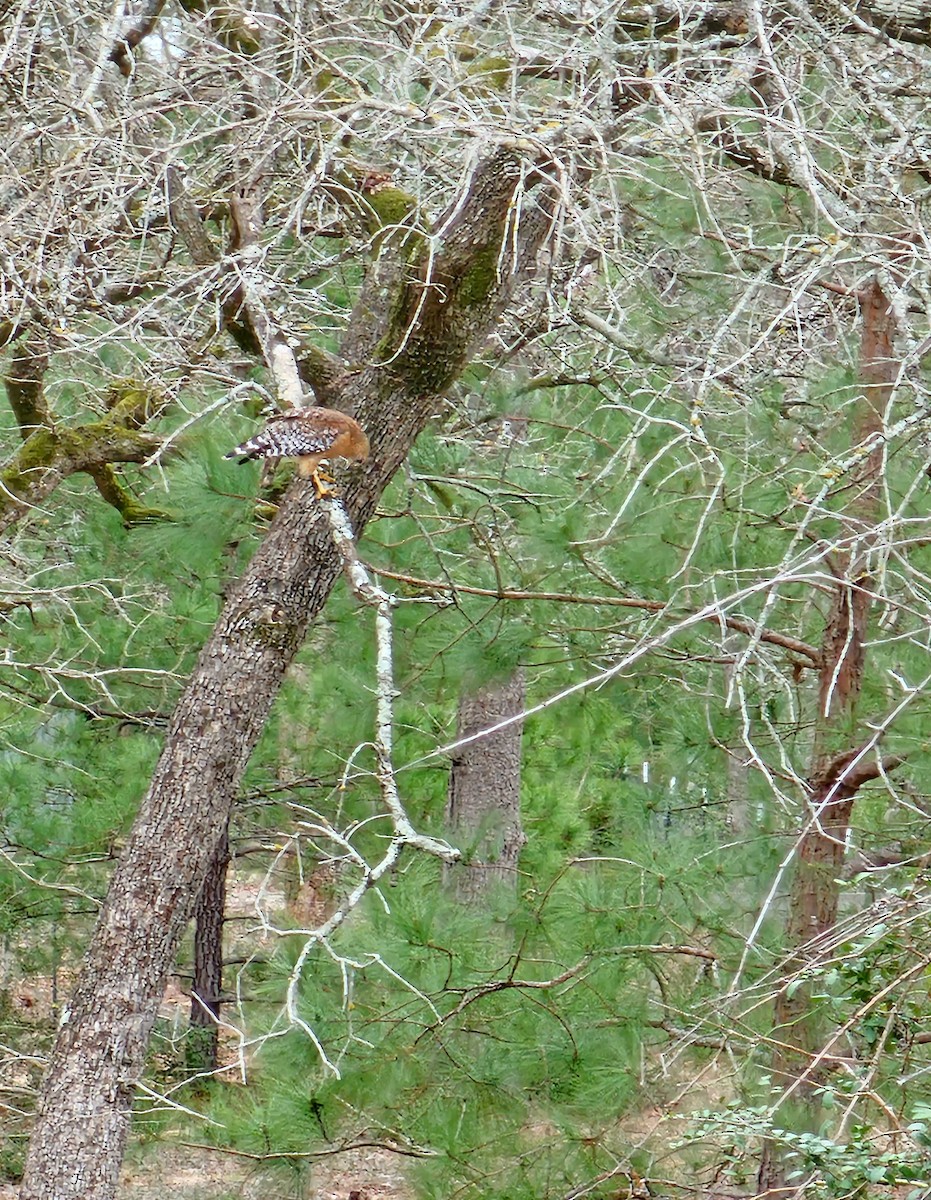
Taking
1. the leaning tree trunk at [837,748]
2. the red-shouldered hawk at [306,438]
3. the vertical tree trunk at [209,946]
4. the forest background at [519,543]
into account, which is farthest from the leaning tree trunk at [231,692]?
the vertical tree trunk at [209,946]

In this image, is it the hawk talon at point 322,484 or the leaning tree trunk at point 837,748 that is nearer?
the hawk talon at point 322,484

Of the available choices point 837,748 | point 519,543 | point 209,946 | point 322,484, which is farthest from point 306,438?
point 209,946

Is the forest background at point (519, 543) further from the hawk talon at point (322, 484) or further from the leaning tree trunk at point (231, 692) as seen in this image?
the hawk talon at point (322, 484)

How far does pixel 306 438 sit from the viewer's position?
3061 mm

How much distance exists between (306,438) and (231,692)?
813 mm

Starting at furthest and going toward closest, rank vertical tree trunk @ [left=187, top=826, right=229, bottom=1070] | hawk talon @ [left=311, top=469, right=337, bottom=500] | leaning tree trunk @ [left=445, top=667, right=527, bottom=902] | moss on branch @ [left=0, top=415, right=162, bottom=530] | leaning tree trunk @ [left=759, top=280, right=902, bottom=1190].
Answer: vertical tree trunk @ [left=187, top=826, right=229, bottom=1070]
leaning tree trunk @ [left=445, top=667, right=527, bottom=902]
moss on branch @ [left=0, top=415, right=162, bottom=530]
leaning tree trunk @ [left=759, top=280, right=902, bottom=1190]
hawk talon @ [left=311, top=469, right=337, bottom=500]

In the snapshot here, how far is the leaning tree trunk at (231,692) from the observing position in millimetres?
3445

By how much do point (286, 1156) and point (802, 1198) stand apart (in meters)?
1.68

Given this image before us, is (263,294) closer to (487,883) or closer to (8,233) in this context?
(8,233)

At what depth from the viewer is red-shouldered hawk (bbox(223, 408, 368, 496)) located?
9.84 feet

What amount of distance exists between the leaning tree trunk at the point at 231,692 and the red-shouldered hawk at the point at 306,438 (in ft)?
0.90

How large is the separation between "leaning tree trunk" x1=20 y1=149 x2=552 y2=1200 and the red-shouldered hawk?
0.28 metres

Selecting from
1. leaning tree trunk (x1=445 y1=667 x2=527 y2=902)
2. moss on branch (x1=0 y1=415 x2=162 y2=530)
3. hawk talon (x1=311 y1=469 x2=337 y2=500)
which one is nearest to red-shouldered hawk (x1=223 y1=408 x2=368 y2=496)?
hawk talon (x1=311 y1=469 x2=337 y2=500)

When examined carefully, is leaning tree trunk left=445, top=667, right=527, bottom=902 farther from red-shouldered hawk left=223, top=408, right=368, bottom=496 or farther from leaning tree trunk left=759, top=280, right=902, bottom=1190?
red-shouldered hawk left=223, top=408, right=368, bottom=496
